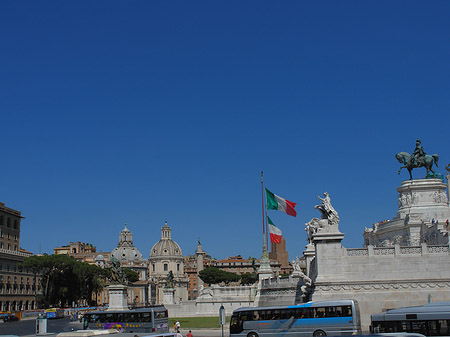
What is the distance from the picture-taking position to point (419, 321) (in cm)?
2323

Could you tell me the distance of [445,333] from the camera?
2273 centimetres

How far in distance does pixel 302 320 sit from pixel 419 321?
6509 millimetres

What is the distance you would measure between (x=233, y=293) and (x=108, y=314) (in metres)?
26.5

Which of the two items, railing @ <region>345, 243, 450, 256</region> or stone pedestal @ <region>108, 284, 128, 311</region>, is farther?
stone pedestal @ <region>108, 284, 128, 311</region>

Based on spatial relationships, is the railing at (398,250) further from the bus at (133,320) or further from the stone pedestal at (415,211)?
the stone pedestal at (415,211)

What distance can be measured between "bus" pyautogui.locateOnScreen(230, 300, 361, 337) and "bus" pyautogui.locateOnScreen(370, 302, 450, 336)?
9.73 feet

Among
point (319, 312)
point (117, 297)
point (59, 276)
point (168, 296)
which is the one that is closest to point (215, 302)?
point (168, 296)

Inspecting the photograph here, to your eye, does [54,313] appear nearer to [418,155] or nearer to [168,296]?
[168,296]

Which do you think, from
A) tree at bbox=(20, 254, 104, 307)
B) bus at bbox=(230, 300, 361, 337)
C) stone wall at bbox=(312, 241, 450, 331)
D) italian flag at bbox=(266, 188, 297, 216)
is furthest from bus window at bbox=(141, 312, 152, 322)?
tree at bbox=(20, 254, 104, 307)

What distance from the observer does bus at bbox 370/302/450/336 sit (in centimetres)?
2283

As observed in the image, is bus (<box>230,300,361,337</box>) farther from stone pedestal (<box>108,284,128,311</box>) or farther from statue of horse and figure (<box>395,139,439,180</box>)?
statue of horse and figure (<box>395,139,439,180</box>)

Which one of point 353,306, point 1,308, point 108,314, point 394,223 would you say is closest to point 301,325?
point 353,306

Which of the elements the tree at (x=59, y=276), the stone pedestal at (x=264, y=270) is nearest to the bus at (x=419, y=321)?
the stone pedestal at (x=264, y=270)

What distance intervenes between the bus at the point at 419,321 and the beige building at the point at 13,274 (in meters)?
83.9
